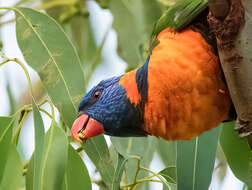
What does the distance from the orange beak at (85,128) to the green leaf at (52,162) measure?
6.7 inches

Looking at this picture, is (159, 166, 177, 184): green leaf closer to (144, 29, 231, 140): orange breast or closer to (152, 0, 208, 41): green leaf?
(144, 29, 231, 140): orange breast

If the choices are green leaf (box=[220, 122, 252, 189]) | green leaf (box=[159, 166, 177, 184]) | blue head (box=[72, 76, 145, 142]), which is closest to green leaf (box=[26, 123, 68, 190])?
blue head (box=[72, 76, 145, 142])

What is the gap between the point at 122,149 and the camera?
1942mm

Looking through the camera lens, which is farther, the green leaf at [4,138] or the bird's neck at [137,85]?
the bird's neck at [137,85]

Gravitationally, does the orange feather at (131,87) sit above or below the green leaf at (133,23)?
below

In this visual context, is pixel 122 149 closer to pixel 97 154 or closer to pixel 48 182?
pixel 97 154

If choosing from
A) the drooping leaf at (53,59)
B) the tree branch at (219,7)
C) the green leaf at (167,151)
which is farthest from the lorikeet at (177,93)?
the green leaf at (167,151)

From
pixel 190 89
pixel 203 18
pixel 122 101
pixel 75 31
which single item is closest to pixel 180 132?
pixel 190 89

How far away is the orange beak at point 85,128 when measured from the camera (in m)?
1.69

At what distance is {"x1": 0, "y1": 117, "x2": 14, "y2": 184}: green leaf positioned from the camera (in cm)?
157

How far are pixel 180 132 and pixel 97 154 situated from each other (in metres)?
0.33

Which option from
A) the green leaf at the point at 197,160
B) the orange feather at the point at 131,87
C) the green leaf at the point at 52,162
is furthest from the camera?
the orange feather at the point at 131,87

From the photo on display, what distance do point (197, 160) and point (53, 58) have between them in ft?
2.39

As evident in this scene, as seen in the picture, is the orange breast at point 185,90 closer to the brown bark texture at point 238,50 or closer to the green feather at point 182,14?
the green feather at point 182,14
